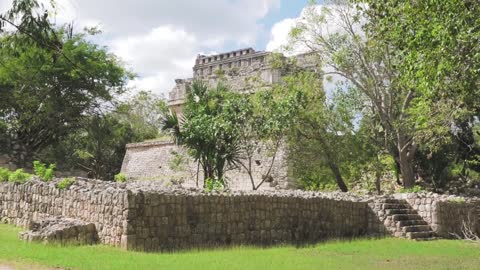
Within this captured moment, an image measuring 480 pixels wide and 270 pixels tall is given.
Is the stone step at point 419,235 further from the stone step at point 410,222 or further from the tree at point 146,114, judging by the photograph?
the tree at point 146,114

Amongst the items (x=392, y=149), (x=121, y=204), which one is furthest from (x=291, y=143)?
(x=121, y=204)

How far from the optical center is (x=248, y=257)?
9.82m

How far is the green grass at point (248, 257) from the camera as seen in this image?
26.7 ft

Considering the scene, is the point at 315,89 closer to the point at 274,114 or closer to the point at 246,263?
the point at 274,114

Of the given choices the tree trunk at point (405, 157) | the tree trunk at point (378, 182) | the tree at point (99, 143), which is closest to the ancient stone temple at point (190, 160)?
the tree at point (99, 143)

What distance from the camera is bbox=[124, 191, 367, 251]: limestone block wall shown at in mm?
10188

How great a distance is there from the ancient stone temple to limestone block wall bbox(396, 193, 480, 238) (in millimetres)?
6813

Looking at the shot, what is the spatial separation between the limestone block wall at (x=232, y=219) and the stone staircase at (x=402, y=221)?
1076 millimetres

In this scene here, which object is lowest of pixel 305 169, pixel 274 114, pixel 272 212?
pixel 272 212

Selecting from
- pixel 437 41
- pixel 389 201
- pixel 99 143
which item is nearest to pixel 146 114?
pixel 99 143

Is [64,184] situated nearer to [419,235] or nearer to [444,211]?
[419,235]

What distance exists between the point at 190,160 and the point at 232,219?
14.4m

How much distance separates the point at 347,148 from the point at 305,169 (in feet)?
6.16

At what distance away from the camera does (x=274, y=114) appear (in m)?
20.0
